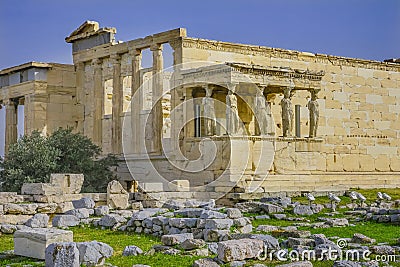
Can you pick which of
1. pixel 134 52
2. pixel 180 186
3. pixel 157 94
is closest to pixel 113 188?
pixel 180 186

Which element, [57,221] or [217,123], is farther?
[217,123]

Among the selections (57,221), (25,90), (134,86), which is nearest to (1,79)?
(25,90)

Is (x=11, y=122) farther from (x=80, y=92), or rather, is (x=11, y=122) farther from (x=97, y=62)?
(x=97, y=62)

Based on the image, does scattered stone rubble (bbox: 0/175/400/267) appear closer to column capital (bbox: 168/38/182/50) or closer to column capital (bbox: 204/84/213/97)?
column capital (bbox: 204/84/213/97)

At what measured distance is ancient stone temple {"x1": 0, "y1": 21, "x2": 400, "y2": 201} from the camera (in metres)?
19.9

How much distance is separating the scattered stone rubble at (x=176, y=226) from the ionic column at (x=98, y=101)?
9533 mm

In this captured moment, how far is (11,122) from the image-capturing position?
2806 cm

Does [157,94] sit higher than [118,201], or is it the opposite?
[157,94]

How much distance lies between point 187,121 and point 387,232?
10942 mm

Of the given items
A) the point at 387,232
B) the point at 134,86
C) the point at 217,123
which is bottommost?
the point at 387,232

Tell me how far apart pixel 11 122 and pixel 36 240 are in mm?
19598

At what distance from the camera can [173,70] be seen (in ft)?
73.4

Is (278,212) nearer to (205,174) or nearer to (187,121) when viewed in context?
(205,174)

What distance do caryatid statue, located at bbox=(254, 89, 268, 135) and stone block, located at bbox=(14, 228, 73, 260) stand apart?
11.8 meters
